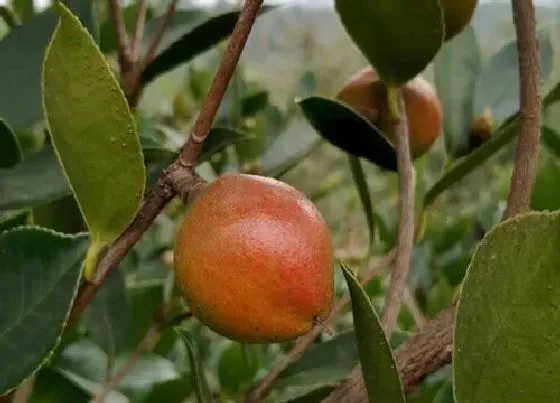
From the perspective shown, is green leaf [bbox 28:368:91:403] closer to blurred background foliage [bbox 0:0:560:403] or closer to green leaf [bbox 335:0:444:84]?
blurred background foliage [bbox 0:0:560:403]

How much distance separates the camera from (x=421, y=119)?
691mm

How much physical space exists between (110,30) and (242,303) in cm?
56

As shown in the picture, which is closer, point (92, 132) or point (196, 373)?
point (92, 132)

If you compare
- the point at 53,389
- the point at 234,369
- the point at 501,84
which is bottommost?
the point at 234,369

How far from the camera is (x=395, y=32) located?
0.57m

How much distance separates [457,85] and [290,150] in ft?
0.48

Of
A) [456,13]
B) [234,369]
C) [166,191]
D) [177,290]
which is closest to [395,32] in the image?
[456,13]

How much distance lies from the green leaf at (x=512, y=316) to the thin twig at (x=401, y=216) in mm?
145

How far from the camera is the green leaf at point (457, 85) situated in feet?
2.59

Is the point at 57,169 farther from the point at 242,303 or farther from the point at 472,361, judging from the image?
the point at 472,361

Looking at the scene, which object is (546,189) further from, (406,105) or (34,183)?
(34,183)

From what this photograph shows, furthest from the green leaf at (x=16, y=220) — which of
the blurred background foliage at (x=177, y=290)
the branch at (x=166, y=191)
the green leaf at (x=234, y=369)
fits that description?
the green leaf at (x=234, y=369)

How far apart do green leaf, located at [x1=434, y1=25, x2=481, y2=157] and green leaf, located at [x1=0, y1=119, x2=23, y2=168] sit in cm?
37

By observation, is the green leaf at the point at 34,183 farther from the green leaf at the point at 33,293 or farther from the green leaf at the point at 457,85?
the green leaf at the point at 457,85
